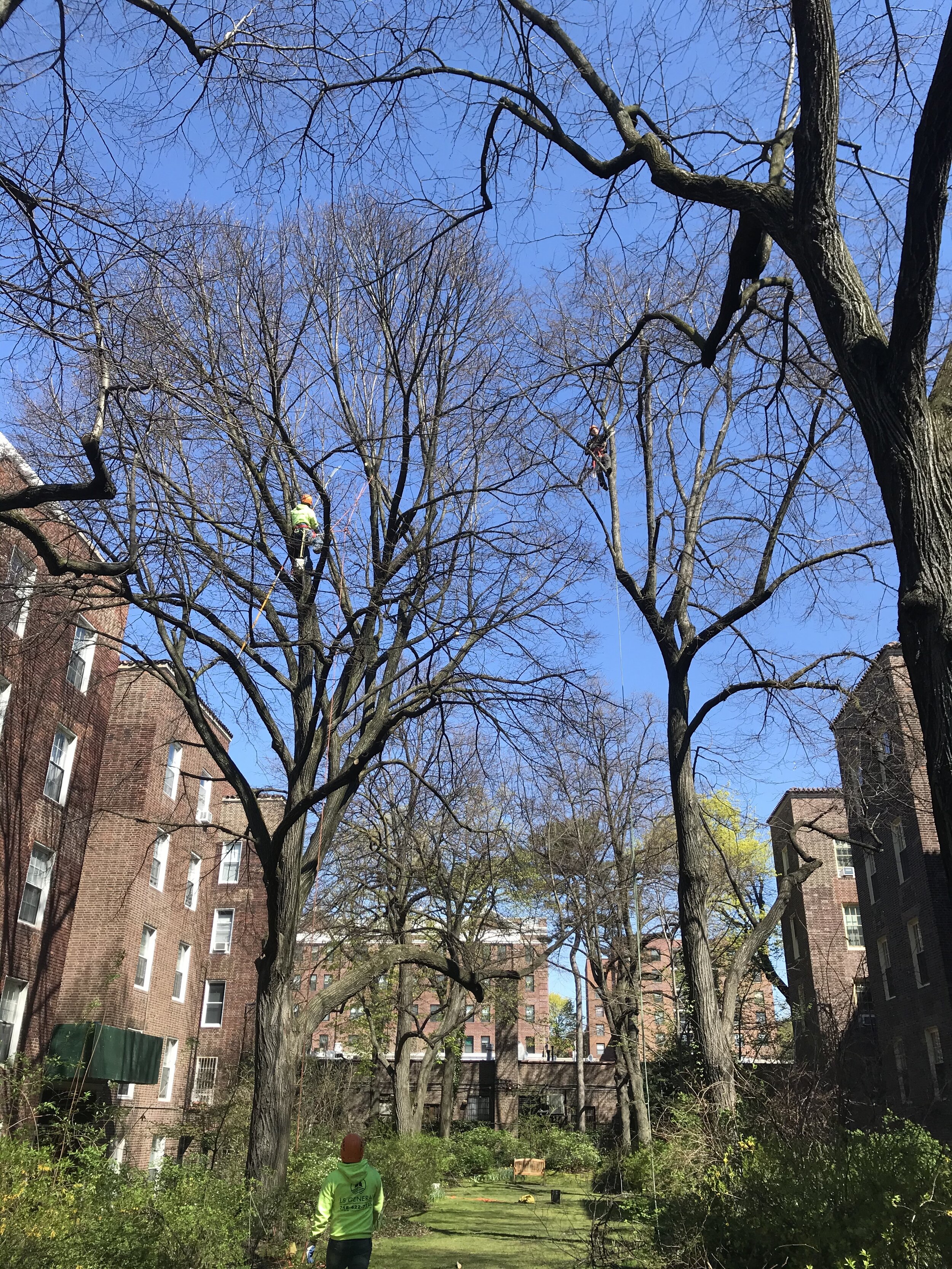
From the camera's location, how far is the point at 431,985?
32.7 meters

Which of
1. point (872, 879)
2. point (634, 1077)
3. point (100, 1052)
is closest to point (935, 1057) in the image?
point (872, 879)

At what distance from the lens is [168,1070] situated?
80.1 feet

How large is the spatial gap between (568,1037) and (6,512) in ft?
203

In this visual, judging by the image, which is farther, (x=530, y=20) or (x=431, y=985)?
(x=431, y=985)

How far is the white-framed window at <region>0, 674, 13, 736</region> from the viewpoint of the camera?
691 inches

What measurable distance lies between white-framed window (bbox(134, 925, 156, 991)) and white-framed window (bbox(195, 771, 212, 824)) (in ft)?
12.3

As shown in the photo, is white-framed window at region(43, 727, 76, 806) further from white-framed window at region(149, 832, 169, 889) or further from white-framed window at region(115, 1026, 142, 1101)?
white-framed window at region(115, 1026, 142, 1101)

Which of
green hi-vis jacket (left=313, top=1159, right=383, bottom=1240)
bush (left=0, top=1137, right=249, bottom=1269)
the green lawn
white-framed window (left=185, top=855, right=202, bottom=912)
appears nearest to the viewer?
bush (left=0, top=1137, right=249, bottom=1269)

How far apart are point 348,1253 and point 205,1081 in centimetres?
2220

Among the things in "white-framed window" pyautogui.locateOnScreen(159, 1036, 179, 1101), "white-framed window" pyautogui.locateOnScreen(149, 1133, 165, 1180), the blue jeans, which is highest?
"white-framed window" pyautogui.locateOnScreen(159, 1036, 179, 1101)

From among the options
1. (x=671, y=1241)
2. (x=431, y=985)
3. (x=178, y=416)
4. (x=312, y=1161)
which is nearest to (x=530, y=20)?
(x=178, y=416)

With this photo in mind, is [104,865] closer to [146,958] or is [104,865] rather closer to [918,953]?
[146,958]

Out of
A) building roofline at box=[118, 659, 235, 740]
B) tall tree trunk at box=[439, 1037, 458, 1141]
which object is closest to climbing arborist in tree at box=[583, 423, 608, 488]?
building roofline at box=[118, 659, 235, 740]

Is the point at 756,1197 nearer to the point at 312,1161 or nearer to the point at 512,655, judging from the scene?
the point at 512,655
